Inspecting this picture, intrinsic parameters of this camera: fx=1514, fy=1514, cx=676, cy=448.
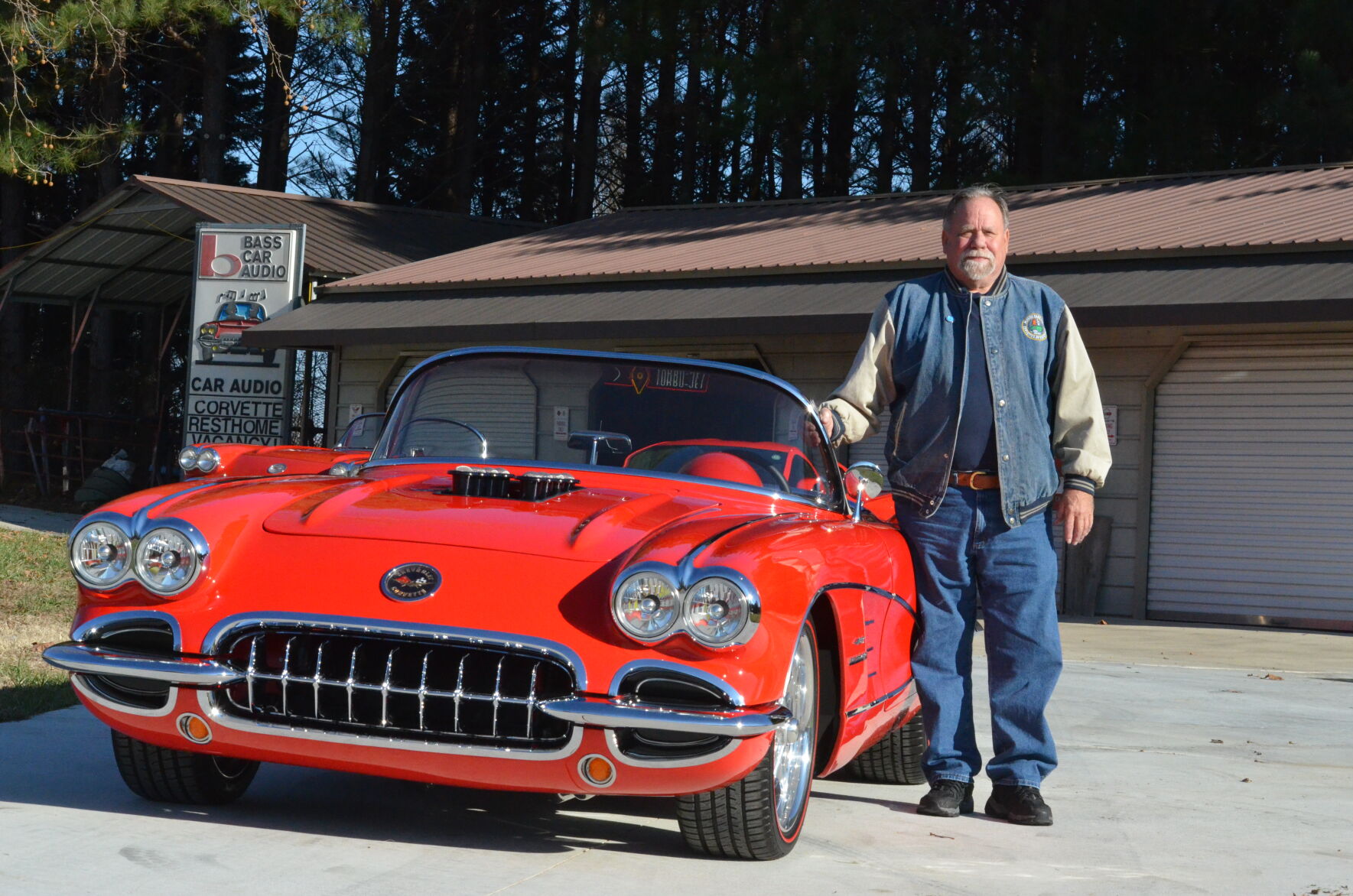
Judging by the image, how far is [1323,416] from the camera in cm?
1233

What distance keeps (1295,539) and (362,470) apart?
9776 mm

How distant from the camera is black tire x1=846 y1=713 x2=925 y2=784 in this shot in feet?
16.9

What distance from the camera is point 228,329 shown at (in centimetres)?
1769

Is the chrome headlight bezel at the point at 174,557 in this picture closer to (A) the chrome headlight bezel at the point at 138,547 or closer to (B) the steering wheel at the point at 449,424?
(A) the chrome headlight bezel at the point at 138,547

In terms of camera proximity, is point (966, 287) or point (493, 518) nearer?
point (493, 518)

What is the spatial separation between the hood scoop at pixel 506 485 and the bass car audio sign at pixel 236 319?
1383 cm

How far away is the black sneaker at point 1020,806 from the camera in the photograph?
445cm

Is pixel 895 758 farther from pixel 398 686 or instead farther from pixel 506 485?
pixel 398 686

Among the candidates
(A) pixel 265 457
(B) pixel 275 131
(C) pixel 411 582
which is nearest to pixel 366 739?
(C) pixel 411 582

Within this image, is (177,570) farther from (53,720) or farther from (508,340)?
(508,340)

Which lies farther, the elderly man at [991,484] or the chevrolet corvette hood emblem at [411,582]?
the elderly man at [991,484]

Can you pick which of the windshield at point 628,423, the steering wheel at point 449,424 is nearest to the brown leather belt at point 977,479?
the windshield at point 628,423

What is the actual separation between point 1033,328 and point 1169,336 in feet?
29.0

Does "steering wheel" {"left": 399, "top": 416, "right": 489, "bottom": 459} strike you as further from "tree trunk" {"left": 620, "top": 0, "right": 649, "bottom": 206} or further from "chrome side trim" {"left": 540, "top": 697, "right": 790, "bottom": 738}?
"tree trunk" {"left": 620, "top": 0, "right": 649, "bottom": 206}
